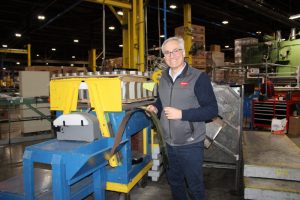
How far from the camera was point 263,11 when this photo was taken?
7.04m

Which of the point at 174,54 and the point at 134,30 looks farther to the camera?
the point at 134,30

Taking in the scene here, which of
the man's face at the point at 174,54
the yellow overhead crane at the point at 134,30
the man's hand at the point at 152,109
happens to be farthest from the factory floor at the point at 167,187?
the yellow overhead crane at the point at 134,30

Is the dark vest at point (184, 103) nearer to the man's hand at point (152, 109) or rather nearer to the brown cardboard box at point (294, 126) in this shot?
the man's hand at point (152, 109)

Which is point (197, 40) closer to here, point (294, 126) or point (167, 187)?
point (294, 126)

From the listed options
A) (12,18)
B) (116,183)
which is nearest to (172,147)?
(116,183)

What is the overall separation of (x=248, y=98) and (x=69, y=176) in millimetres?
7020

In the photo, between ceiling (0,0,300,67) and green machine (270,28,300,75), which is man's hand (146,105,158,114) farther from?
green machine (270,28,300,75)

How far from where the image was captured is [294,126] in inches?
235

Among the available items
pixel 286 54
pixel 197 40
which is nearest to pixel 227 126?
pixel 197 40

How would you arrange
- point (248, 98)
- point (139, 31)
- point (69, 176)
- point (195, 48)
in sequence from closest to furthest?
1. point (69, 176)
2. point (139, 31)
3. point (195, 48)
4. point (248, 98)

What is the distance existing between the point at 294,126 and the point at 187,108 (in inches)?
206

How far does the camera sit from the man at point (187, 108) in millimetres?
1927

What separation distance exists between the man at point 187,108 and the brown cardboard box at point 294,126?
16.6ft

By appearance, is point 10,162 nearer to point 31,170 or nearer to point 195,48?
point 31,170
